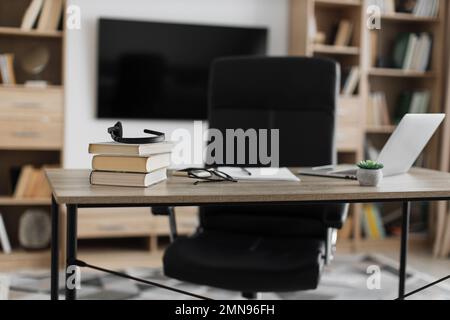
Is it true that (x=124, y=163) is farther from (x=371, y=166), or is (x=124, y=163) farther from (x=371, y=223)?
(x=371, y=223)

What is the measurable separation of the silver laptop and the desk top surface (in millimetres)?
101

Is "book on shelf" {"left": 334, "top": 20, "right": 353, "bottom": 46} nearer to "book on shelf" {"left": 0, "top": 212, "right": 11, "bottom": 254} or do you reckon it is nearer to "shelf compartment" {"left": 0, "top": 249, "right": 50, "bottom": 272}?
"shelf compartment" {"left": 0, "top": 249, "right": 50, "bottom": 272}

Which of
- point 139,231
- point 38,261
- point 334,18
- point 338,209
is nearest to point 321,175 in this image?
point 338,209

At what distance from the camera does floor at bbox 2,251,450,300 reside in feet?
9.89

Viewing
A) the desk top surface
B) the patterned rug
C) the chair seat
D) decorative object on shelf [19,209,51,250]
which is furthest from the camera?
decorative object on shelf [19,209,51,250]

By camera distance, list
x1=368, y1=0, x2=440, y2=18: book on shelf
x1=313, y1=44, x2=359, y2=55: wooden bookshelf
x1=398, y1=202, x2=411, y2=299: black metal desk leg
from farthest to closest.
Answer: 1. x1=368, y1=0, x2=440, y2=18: book on shelf
2. x1=313, y1=44, x2=359, y2=55: wooden bookshelf
3. x1=398, y1=202, x2=411, y2=299: black metal desk leg

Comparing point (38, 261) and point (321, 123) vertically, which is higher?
point (321, 123)

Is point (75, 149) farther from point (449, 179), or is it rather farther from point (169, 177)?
point (449, 179)

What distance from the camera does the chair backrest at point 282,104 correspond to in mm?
2277

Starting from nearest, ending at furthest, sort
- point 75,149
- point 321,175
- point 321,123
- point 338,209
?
point 321,175, point 338,209, point 321,123, point 75,149

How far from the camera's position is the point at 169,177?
1724mm

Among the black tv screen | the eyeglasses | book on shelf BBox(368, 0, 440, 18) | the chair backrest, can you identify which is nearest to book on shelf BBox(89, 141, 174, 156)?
the eyeglasses

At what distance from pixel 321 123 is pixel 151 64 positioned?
6.36 ft

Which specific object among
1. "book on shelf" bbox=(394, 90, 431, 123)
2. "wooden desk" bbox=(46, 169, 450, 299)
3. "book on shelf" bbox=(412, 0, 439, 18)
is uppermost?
"book on shelf" bbox=(412, 0, 439, 18)
